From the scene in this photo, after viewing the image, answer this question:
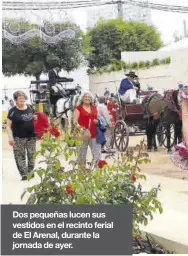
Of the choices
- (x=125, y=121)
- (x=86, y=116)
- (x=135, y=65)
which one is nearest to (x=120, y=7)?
(x=135, y=65)

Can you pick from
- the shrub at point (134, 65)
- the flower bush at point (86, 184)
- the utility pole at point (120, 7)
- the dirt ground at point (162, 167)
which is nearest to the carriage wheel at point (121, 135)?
the dirt ground at point (162, 167)

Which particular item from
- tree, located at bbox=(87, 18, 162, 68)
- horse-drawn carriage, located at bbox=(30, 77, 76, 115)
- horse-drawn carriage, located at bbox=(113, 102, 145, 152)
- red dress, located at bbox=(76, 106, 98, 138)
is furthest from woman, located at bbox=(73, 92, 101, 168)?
tree, located at bbox=(87, 18, 162, 68)

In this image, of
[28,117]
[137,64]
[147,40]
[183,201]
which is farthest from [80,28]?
[183,201]

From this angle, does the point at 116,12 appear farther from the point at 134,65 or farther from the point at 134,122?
the point at 134,122

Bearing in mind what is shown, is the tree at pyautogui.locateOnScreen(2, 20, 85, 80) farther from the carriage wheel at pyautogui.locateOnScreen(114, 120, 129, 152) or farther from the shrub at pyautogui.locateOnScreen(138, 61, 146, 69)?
the shrub at pyautogui.locateOnScreen(138, 61, 146, 69)

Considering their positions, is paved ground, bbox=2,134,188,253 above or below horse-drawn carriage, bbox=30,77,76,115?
below

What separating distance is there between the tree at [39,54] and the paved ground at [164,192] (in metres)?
5.02

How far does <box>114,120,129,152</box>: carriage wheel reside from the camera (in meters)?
13.8

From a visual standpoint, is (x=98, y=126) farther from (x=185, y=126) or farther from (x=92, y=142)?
(x=185, y=126)

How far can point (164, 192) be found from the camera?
793cm

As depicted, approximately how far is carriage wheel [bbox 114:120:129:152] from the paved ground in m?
0.74

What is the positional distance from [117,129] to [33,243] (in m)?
10.4

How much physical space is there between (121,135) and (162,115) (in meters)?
1.13

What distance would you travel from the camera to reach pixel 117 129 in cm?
1440
